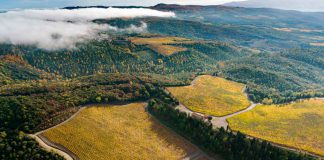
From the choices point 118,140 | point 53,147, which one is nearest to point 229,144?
point 118,140

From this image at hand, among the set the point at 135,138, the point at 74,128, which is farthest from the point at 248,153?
the point at 74,128

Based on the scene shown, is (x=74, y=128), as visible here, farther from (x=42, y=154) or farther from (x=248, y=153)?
(x=248, y=153)

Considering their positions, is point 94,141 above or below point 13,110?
below

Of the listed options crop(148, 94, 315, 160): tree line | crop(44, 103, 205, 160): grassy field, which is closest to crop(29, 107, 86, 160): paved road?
crop(44, 103, 205, 160): grassy field

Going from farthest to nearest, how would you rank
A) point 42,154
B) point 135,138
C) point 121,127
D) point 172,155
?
1. point 121,127
2. point 135,138
3. point 172,155
4. point 42,154

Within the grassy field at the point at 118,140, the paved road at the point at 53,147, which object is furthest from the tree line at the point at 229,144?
the paved road at the point at 53,147

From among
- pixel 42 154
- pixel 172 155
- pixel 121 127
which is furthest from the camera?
pixel 121 127

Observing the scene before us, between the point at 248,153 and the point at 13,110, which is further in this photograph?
the point at 13,110

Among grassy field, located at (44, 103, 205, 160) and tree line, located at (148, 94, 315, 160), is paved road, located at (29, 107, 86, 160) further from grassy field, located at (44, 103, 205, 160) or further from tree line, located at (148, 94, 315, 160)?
tree line, located at (148, 94, 315, 160)
